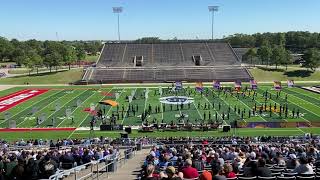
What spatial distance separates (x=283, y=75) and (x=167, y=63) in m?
26.7

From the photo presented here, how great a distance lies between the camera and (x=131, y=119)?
149 ft

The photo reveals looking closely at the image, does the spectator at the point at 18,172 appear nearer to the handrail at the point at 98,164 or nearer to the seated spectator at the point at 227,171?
the handrail at the point at 98,164

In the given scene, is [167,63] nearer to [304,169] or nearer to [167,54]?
[167,54]

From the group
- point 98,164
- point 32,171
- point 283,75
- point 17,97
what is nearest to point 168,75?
point 283,75

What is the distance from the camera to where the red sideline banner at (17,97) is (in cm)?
5450

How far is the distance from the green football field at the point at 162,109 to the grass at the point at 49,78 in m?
14.3

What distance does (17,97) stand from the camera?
6184 centimetres

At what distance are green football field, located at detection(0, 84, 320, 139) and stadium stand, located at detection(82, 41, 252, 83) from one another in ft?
58.9

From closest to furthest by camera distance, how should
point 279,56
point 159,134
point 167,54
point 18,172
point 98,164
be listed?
point 18,172 → point 98,164 → point 159,134 → point 279,56 → point 167,54

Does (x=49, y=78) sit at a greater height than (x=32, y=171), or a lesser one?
lesser

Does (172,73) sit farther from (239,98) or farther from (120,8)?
(120,8)

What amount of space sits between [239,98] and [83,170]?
1683 inches

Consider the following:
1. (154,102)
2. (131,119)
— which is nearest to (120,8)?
(154,102)

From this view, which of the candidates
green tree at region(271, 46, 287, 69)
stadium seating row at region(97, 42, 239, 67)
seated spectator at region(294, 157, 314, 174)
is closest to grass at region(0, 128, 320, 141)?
seated spectator at region(294, 157, 314, 174)
